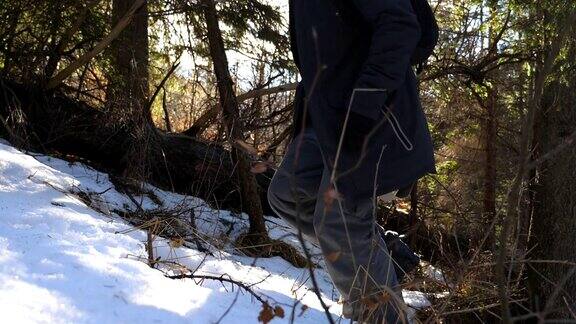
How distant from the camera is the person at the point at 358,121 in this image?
8.21 feet

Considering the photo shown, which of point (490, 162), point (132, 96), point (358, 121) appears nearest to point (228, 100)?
point (132, 96)

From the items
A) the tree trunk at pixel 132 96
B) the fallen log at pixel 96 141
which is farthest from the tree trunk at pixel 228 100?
the tree trunk at pixel 132 96

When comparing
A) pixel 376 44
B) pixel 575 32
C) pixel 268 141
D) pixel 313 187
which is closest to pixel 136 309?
pixel 313 187

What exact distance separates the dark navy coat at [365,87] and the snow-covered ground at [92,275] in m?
0.60

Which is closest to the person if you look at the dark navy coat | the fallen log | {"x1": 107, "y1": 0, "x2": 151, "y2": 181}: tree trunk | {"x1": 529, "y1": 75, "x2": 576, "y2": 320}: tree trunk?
the dark navy coat

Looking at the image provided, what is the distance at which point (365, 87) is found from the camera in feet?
8.13

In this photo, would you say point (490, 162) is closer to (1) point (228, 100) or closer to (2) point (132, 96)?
(1) point (228, 100)

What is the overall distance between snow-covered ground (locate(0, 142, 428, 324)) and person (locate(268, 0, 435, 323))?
1.05 ft

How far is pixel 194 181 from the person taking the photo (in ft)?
20.0

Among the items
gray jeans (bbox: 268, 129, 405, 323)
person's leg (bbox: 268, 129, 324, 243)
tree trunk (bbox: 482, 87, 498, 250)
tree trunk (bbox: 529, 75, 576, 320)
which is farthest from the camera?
tree trunk (bbox: 482, 87, 498, 250)

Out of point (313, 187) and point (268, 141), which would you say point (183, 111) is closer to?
point (268, 141)

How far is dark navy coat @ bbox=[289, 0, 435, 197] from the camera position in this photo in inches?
98.4

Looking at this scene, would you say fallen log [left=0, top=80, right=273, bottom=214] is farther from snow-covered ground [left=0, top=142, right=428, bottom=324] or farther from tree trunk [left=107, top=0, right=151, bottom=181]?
snow-covered ground [left=0, top=142, right=428, bottom=324]

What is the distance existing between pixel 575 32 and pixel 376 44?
11.5 feet
